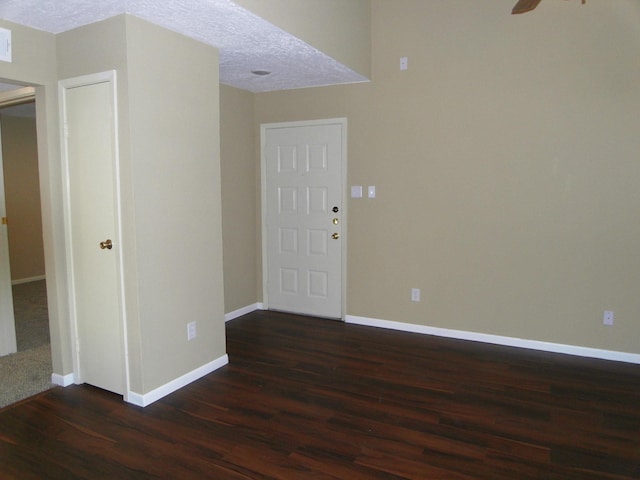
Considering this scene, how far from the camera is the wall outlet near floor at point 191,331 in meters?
3.19

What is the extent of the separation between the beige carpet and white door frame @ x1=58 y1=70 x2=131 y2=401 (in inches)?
12.9

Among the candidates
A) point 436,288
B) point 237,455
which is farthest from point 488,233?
point 237,455

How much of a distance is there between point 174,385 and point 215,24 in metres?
2.41

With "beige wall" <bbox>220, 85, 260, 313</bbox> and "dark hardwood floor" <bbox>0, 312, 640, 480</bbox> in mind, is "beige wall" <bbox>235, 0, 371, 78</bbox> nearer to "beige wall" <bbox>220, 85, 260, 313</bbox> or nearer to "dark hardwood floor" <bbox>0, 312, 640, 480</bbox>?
"beige wall" <bbox>220, 85, 260, 313</bbox>

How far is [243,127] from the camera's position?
4.77 m

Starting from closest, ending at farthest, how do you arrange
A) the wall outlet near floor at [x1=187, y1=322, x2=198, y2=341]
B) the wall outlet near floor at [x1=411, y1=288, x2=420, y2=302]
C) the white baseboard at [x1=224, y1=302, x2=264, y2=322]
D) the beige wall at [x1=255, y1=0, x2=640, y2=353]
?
the wall outlet near floor at [x1=187, y1=322, x2=198, y2=341], the beige wall at [x1=255, y1=0, x2=640, y2=353], the wall outlet near floor at [x1=411, y1=288, x2=420, y2=302], the white baseboard at [x1=224, y1=302, x2=264, y2=322]

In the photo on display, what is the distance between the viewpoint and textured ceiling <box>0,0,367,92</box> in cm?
245

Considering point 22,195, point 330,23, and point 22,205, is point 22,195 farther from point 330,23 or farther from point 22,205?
point 330,23

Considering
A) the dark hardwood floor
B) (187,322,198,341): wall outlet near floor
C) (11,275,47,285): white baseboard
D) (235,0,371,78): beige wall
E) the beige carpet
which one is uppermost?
(235,0,371,78): beige wall

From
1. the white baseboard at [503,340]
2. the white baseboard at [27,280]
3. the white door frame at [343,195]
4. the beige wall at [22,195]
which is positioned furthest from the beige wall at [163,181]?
the white baseboard at [27,280]

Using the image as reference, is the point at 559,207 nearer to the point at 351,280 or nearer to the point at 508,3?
the point at 508,3

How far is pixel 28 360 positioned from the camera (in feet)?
11.8

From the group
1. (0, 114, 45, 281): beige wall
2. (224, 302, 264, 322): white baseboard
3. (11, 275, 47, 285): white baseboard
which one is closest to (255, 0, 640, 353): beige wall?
(224, 302, 264, 322): white baseboard

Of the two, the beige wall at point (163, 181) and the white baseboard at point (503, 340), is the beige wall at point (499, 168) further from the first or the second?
the beige wall at point (163, 181)
